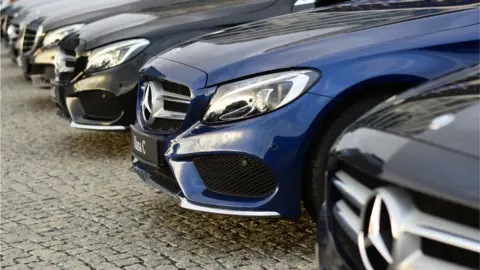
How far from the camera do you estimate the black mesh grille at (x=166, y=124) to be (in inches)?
175

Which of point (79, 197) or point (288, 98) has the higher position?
point (288, 98)

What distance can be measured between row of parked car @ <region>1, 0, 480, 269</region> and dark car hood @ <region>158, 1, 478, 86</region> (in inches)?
0.4

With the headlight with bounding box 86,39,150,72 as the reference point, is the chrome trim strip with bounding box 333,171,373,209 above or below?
above

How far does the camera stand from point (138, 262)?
4.23m

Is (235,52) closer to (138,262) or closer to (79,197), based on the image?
(138,262)

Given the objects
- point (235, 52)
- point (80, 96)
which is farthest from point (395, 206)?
point (80, 96)

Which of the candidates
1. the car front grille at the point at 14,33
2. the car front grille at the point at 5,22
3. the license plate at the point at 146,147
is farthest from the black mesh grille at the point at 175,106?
the car front grille at the point at 5,22

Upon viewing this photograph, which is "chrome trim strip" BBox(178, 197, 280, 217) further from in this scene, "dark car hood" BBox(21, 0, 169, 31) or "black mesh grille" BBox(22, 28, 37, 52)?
"black mesh grille" BBox(22, 28, 37, 52)

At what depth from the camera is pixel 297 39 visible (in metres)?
4.25

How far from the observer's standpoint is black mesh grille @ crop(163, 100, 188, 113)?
14.5 ft

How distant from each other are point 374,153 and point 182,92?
2.26 m

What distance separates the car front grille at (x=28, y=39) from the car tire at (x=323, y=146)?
7248 mm

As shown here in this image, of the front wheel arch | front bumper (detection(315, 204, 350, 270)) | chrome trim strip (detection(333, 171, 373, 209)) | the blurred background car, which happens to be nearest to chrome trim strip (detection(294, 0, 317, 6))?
the front wheel arch

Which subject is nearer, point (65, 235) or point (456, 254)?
point (456, 254)
